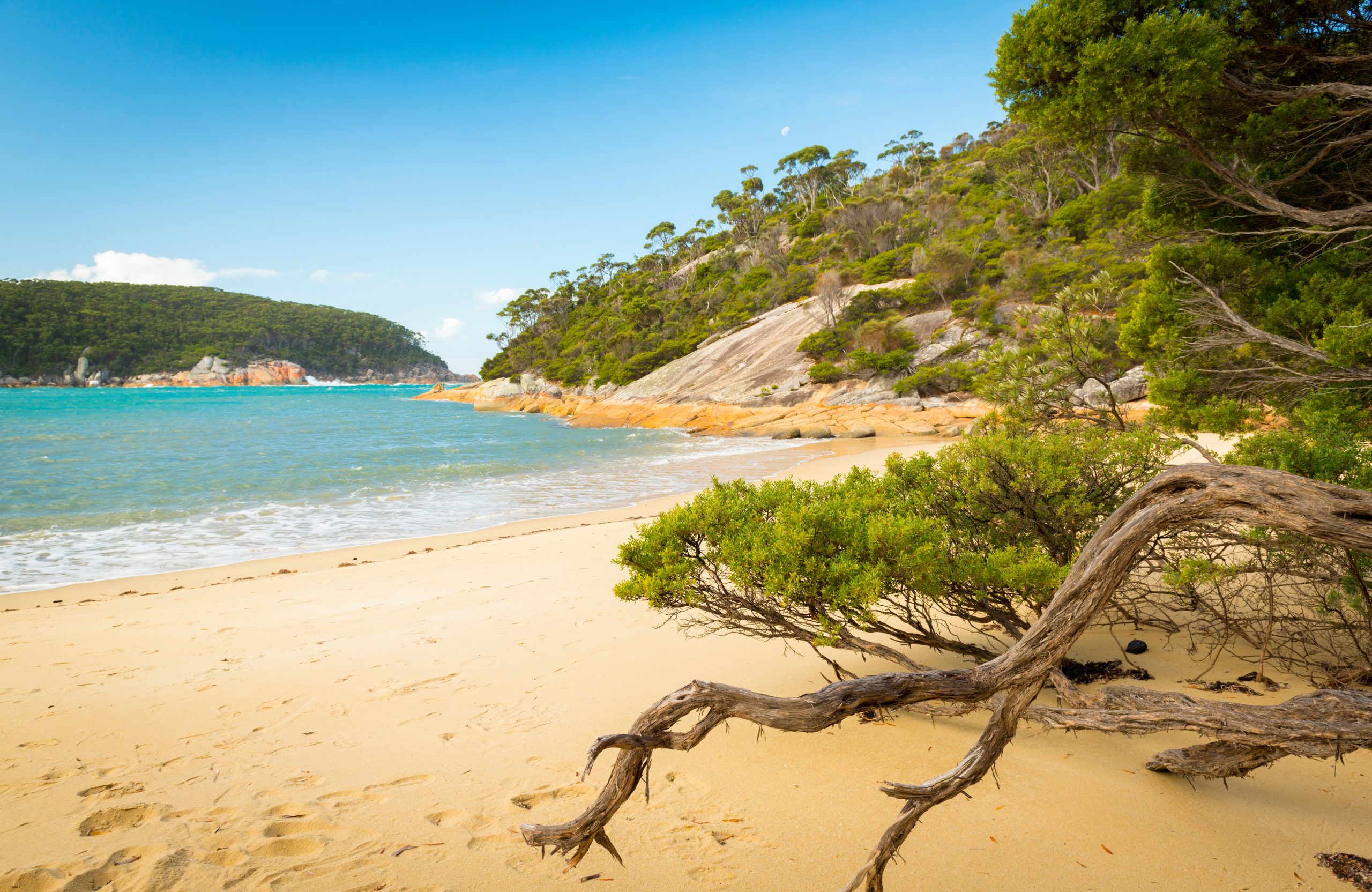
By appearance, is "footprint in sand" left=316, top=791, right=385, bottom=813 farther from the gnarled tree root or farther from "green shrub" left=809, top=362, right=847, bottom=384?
"green shrub" left=809, top=362, right=847, bottom=384

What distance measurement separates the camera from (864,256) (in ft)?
166

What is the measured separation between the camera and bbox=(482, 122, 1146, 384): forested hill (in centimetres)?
3434

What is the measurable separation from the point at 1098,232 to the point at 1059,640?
41949 mm

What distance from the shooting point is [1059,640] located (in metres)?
2.13

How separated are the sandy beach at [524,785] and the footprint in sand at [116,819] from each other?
0.01 metres

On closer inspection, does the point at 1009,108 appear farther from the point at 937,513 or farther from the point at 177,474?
the point at 177,474

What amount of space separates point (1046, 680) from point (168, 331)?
16270 cm

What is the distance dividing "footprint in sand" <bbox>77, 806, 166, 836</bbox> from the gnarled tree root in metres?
2.42

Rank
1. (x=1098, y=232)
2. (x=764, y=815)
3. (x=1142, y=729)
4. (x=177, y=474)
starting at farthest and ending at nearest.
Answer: (x=1098, y=232) < (x=177, y=474) < (x=764, y=815) < (x=1142, y=729)

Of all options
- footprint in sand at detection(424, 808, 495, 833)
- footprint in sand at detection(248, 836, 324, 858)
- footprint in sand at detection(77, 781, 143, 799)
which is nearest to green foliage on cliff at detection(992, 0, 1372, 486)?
footprint in sand at detection(424, 808, 495, 833)

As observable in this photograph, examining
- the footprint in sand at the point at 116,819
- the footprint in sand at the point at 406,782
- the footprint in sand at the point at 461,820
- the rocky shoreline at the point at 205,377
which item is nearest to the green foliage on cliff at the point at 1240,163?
the footprint in sand at the point at 461,820

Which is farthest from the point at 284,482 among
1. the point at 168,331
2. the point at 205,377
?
the point at 168,331

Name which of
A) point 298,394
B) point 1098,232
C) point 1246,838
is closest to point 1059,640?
point 1246,838

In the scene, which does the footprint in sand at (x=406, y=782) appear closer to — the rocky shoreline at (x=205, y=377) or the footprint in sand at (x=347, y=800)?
the footprint in sand at (x=347, y=800)
